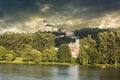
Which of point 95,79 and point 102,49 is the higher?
point 102,49

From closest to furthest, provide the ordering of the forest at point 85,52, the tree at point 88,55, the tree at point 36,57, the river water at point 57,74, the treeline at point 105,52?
the river water at point 57,74 → the treeline at point 105,52 → the tree at point 88,55 → the forest at point 85,52 → the tree at point 36,57

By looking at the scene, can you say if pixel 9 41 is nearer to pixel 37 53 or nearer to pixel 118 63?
pixel 37 53

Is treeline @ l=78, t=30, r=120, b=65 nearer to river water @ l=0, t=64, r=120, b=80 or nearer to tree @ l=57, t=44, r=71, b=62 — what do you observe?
tree @ l=57, t=44, r=71, b=62

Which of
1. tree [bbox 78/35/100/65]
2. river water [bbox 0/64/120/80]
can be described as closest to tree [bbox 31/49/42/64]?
tree [bbox 78/35/100/65]

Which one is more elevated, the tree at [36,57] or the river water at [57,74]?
the tree at [36,57]

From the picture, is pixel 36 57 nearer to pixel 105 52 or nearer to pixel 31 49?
pixel 31 49

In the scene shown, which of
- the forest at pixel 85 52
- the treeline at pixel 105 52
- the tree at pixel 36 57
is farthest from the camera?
the tree at pixel 36 57

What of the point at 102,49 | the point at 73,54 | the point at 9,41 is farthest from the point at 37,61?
the point at 9,41

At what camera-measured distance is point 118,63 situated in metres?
126

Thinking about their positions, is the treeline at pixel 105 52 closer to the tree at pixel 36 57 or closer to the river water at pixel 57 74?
the tree at pixel 36 57

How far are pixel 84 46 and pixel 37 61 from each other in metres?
19.4

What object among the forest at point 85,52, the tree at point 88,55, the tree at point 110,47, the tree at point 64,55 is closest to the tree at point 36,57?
the forest at point 85,52

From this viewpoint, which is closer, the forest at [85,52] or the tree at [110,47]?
the tree at [110,47]

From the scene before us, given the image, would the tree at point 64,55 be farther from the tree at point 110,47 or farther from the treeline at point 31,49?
the tree at point 110,47
